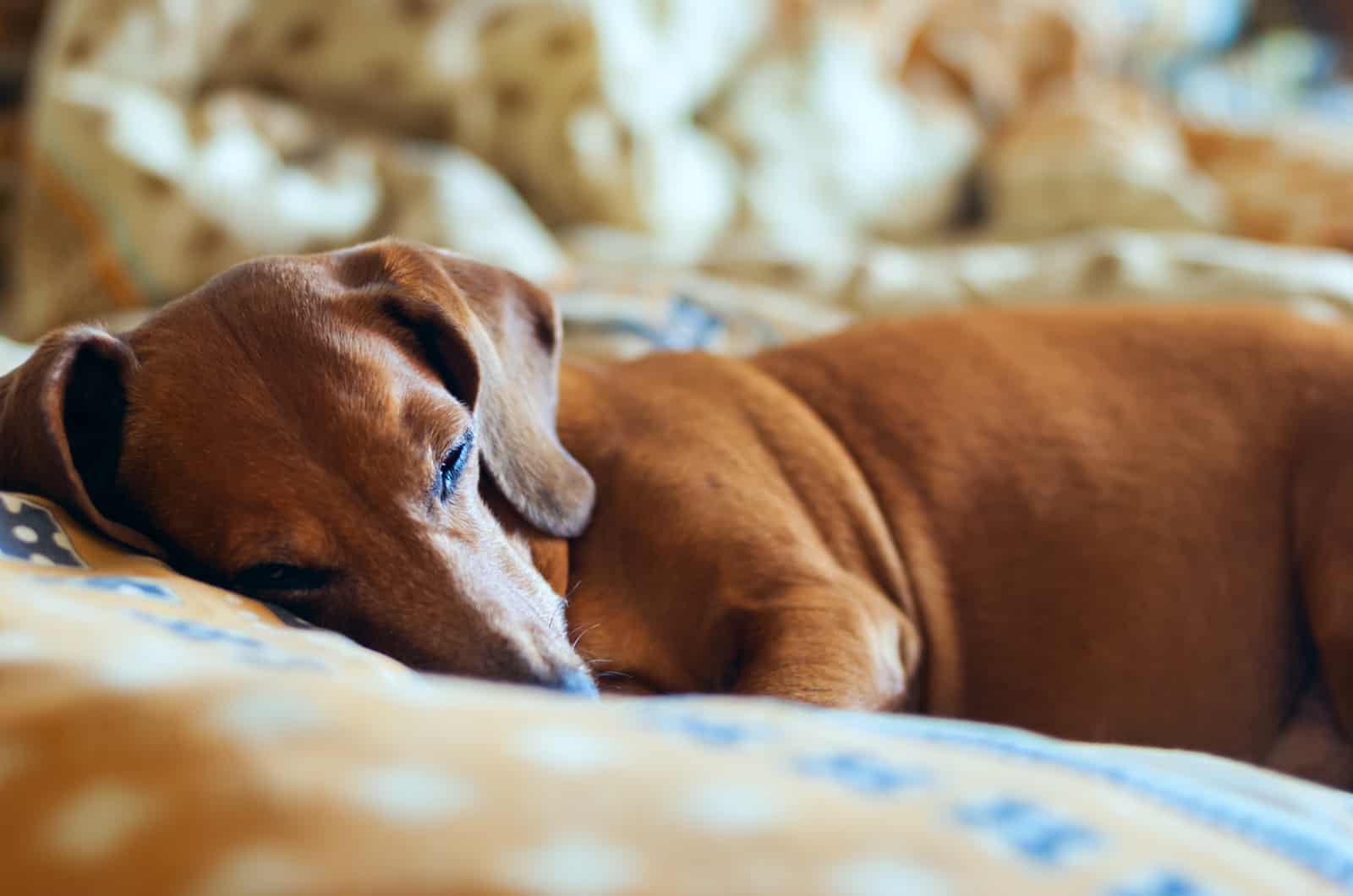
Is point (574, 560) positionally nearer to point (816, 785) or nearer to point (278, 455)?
point (278, 455)

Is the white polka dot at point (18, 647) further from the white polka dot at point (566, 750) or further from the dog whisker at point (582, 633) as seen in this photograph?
the dog whisker at point (582, 633)

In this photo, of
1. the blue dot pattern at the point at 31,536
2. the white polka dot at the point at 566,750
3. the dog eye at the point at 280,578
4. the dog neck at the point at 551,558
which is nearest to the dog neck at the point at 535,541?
the dog neck at the point at 551,558

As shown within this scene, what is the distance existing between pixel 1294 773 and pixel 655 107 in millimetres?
2102

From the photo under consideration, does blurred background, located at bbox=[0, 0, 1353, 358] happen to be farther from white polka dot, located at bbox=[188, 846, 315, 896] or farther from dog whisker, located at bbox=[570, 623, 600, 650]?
white polka dot, located at bbox=[188, 846, 315, 896]

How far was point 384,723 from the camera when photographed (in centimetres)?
45

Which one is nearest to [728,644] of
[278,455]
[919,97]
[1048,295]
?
[278,455]

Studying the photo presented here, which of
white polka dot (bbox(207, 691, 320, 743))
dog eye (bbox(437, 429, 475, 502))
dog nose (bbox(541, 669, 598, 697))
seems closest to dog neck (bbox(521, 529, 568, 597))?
dog eye (bbox(437, 429, 475, 502))

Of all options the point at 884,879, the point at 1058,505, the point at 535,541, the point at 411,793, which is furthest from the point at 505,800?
the point at 1058,505

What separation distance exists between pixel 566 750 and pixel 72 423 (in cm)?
82

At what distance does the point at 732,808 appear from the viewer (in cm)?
42

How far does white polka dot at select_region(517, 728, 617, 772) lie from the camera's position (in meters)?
0.44

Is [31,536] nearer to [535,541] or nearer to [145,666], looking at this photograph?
[145,666]

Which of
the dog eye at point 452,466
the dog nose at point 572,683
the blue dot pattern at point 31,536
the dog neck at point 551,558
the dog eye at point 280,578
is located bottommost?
the dog neck at point 551,558

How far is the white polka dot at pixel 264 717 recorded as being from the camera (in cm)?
44
